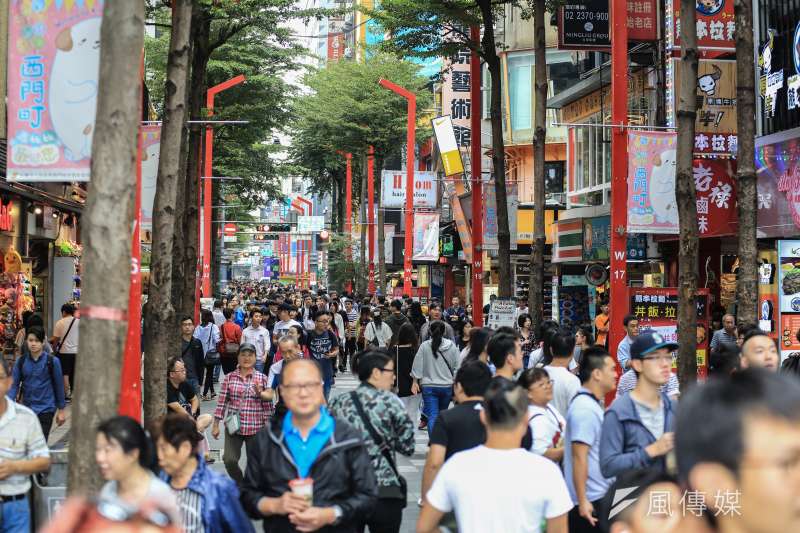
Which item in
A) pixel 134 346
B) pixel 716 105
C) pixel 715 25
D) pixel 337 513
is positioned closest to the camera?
pixel 337 513

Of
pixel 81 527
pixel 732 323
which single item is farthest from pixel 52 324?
pixel 81 527

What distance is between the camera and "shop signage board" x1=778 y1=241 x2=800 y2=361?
1736cm

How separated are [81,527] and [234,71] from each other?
115ft

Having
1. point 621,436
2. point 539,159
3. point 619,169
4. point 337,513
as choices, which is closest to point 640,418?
point 621,436

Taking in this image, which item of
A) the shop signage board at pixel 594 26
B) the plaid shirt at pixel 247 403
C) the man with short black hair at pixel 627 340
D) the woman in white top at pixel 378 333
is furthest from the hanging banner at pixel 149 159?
the shop signage board at pixel 594 26

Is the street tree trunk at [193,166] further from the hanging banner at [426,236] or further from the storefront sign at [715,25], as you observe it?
the hanging banner at [426,236]

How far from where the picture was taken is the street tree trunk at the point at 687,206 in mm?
12680

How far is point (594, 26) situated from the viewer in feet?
77.2

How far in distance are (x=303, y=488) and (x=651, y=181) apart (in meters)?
13.0

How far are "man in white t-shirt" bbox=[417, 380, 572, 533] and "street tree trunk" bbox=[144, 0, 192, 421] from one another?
5.49 metres

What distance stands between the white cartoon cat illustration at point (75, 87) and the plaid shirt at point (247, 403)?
322cm

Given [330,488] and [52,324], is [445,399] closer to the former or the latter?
[330,488]

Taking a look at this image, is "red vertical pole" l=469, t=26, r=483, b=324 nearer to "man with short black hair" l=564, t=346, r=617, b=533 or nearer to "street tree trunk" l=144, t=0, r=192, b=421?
"street tree trunk" l=144, t=0, r=192, b=421

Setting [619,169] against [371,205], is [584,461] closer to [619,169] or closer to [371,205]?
[619,169]
